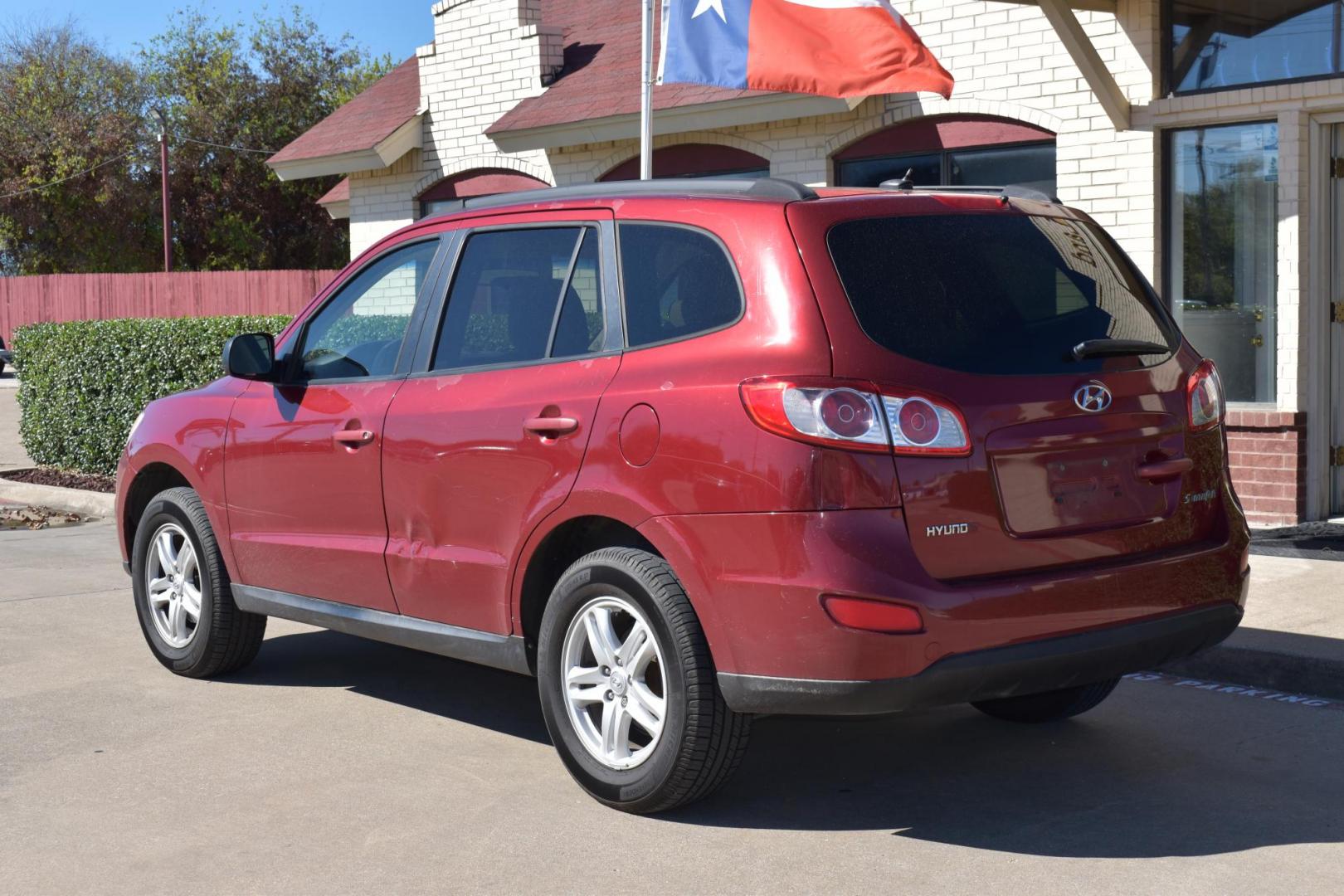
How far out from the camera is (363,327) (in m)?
6.05

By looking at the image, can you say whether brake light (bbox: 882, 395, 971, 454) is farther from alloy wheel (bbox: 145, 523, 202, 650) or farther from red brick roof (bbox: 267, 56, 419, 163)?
red brick roof (bbox: 267, 56, 419, 163)

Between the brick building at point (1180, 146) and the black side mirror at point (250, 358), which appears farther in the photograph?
the brick building at point (1180, 146)

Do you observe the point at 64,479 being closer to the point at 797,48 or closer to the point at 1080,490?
the point at 797,48

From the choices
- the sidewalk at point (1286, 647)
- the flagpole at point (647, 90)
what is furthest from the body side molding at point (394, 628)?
the flagpole at point (647, 90)

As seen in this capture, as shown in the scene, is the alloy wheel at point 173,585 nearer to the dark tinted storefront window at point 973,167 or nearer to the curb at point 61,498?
the curb at point 61,498

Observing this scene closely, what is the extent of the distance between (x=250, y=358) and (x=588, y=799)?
Answer: 227 cm

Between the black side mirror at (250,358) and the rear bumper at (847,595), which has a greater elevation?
the black side mirror at (250,358)

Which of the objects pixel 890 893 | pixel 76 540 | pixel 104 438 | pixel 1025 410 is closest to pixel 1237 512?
pixel 1025 410

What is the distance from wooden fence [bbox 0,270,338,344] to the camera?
26.5m

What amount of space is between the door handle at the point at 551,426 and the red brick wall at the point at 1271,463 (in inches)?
260

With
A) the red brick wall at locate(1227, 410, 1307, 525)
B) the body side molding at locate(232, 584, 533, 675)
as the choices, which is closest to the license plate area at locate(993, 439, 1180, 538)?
the body side molding at locate(232, 584, 533, 675)

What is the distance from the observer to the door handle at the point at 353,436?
18.7ft

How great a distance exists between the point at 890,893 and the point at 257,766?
92.8 inches

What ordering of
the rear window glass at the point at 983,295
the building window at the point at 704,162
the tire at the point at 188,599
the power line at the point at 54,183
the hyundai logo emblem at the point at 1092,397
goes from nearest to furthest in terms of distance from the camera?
the rear window glass at the point at 983,295, the hyundai logo emblem at the point at 1092,397, the tire at the point at 188,599, the building window at the point at 704,162, the power line at the point at 54,183
